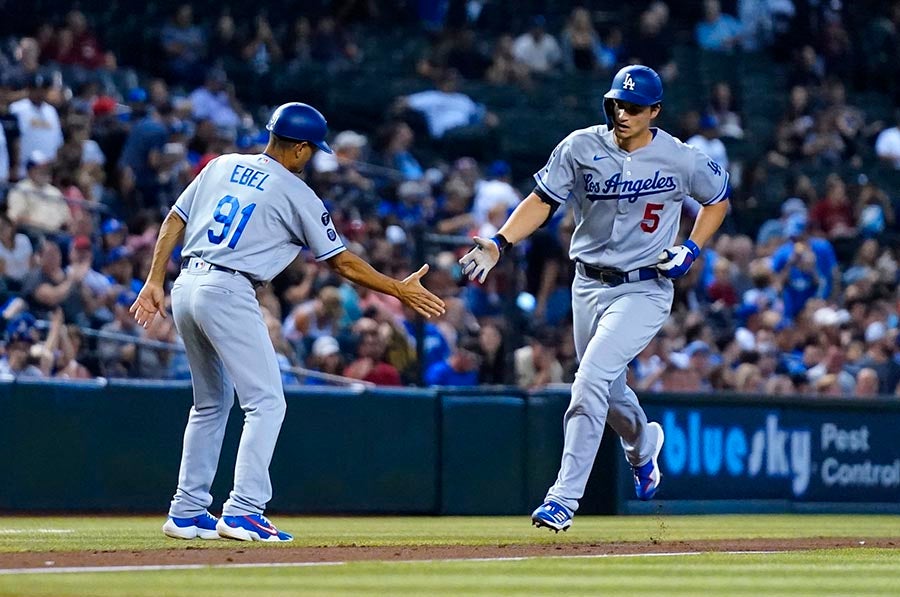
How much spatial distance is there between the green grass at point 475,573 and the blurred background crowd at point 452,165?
3.46 m

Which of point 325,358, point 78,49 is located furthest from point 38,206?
point 78,49

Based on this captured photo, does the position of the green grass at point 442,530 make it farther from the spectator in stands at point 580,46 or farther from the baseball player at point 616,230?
the spectator in stands at point 580,46

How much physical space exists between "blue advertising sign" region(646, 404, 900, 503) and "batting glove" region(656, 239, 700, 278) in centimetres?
453

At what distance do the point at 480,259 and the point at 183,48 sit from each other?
11.4m

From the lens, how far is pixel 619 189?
7.98m

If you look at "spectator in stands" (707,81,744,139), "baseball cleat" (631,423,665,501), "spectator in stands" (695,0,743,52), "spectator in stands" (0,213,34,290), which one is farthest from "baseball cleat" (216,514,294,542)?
"spectator in stands" (695,0,743,52)

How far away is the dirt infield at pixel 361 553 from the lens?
6262 millimetres

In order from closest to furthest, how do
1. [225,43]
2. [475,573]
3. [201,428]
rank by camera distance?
[475,573] < [201,428] < [225,43]

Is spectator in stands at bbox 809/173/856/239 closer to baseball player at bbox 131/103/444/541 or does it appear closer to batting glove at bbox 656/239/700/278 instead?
batting glove at bbox 656/239/700/278

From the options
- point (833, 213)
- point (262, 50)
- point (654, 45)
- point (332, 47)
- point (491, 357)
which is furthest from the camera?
point (654, 45)

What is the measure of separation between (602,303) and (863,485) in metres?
6.41

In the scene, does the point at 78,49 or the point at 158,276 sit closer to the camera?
the point at 158,276

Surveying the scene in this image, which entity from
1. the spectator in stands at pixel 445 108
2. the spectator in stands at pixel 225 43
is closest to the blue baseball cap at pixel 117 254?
the spectator in stands at pixel 225 43

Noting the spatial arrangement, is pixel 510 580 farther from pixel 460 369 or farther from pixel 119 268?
pixel 119 268
